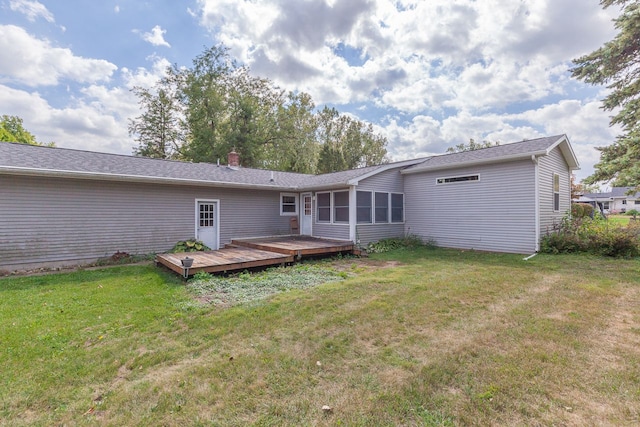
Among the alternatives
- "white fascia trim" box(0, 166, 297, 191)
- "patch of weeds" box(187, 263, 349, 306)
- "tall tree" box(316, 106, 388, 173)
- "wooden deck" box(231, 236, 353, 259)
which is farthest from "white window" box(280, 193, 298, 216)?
"tall tree" box(316, 106, 388, 173)

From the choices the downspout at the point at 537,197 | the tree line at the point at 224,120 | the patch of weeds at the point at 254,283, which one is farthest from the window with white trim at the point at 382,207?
the tree line at the point at 224,120

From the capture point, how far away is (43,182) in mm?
7438

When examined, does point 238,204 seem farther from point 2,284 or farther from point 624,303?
point 624,303

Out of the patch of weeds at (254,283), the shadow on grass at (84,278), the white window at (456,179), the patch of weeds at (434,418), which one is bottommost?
the patch of weeds at (434,418)

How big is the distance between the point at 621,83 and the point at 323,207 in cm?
1319

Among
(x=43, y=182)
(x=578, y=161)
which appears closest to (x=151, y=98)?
(x=43, y=182)

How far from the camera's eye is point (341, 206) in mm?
10461

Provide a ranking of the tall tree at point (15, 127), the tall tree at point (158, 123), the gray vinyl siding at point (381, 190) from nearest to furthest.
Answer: the gray vinyl siding at point (381, 190) < the tall tree at point (158, 123) < the tall tree at point (15, 127)

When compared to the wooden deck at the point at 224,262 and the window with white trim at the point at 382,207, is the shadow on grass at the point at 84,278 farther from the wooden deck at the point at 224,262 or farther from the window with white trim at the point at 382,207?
the window with white trim at the point at 382,207

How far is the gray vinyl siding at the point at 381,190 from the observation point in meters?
10.3

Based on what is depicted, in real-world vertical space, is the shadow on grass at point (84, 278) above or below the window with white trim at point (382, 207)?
below

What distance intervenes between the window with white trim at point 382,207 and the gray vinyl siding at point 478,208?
119 centimetres

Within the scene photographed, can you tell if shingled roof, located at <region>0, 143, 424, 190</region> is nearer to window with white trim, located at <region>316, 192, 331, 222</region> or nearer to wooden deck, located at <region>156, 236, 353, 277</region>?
window with white trim, located at <region>316, 192, 331, 222</region>

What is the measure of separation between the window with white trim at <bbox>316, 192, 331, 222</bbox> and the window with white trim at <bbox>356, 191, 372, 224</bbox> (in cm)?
126
